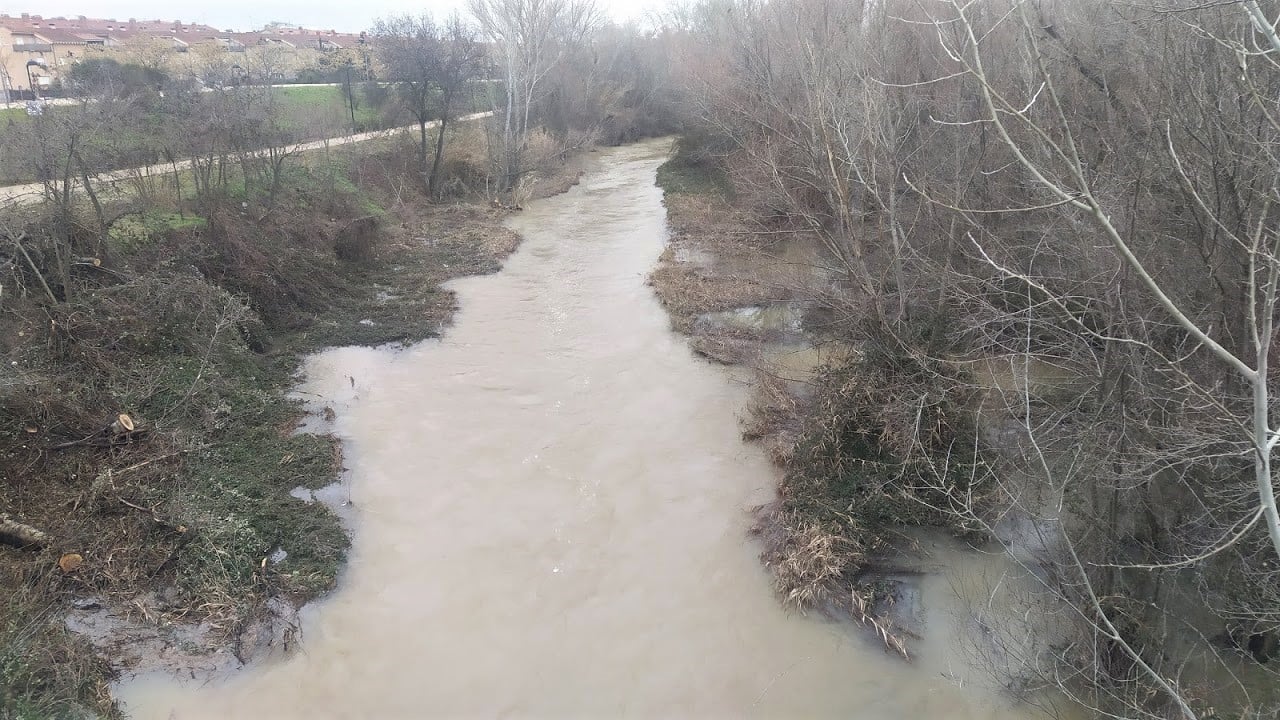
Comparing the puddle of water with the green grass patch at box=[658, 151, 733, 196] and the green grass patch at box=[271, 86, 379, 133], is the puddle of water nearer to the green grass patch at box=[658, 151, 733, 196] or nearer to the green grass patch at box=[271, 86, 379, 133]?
the green grass patch at box=[658, 151, 733, 196]

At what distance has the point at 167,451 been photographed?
9.38 meters

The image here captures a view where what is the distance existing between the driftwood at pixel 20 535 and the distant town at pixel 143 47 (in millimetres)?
14717

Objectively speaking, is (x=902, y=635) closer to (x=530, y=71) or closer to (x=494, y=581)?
(x=494, y=581)

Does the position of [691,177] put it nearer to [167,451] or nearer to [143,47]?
[143,47]

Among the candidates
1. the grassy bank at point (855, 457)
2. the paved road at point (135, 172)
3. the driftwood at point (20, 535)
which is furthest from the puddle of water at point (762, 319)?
the paved road at point (135, 172)

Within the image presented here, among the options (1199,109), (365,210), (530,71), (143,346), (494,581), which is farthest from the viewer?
(530,71)

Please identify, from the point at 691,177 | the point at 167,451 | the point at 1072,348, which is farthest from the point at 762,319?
the point at 691,177

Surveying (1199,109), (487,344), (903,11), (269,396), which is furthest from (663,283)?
(1199,109)

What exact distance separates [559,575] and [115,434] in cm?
571

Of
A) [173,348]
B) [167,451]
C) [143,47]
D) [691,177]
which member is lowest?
[167,451]

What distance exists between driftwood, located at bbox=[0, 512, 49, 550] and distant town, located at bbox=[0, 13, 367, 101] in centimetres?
1472

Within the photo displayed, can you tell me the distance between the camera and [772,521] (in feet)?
29.6

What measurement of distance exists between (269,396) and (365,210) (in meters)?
10.4

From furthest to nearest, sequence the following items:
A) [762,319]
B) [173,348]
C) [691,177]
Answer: [691,177] → [762,319] → [173,348]
